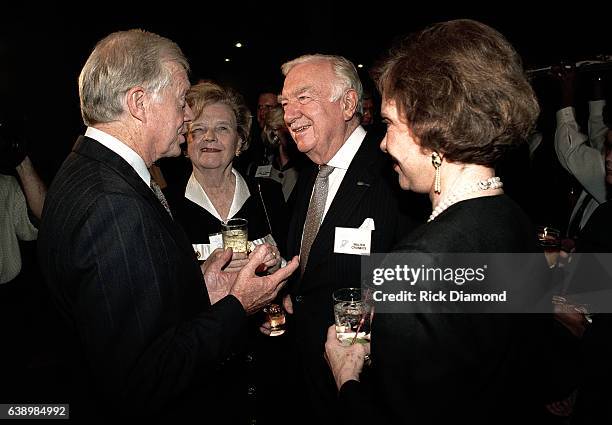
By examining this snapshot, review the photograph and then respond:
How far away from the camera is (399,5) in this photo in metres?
8.16

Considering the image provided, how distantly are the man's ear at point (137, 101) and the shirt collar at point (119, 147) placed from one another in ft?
0.41

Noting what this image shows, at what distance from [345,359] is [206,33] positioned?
8.84 meters

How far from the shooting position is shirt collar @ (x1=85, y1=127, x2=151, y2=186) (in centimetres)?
151

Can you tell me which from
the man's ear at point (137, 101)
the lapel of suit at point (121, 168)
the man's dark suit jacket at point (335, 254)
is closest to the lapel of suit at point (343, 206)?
the man's dark suit jacket at point (335, 254)

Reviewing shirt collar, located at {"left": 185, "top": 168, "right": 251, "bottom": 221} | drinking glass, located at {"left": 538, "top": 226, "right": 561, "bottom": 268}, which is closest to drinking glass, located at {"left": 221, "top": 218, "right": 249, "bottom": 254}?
shirt collar, located at {"left": 185, "top": 168, "right": 251, "bottom": 221}

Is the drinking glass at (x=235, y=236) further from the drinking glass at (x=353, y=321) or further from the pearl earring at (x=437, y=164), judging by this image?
the pearl earring at (x=437, y=164)

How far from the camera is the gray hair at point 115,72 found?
1.52m

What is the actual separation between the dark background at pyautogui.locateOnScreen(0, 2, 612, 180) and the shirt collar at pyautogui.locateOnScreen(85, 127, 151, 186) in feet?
15.6

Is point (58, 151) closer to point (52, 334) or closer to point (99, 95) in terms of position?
point (52, 334)

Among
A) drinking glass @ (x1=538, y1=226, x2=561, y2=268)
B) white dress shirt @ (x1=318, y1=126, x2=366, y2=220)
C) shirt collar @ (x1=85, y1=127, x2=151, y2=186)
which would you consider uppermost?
shirt collar @ (x1=85, y1=127, x2=151, y2=186)

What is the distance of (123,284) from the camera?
1.30m

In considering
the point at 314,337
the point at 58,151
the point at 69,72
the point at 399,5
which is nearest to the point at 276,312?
the point at 314,337

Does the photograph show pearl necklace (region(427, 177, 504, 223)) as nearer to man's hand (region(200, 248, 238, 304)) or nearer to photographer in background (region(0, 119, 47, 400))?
man's hand (region(200, 248, 238, 304))

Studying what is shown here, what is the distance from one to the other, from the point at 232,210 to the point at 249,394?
137 centimetres
